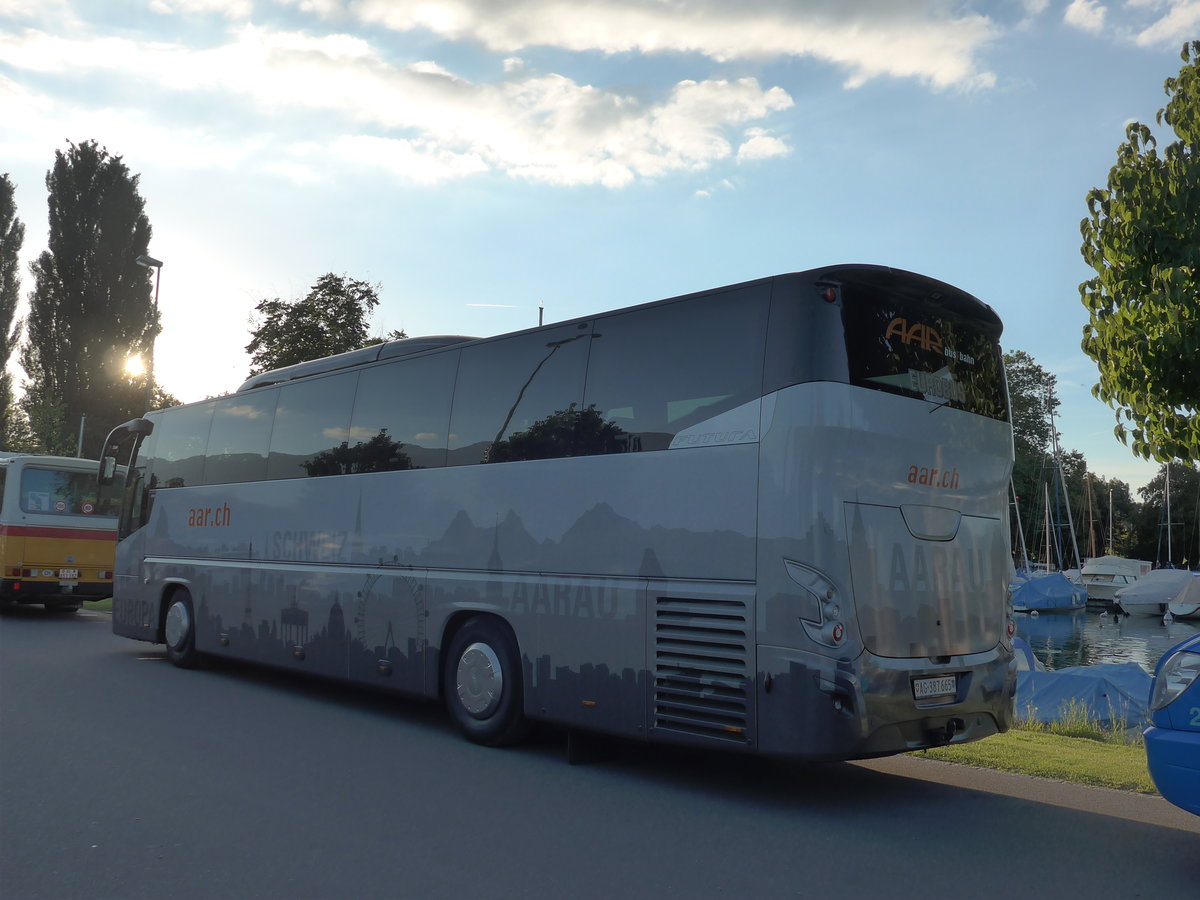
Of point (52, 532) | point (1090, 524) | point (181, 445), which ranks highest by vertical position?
point (1090, 524)

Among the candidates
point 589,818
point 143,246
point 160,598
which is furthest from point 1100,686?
point 143,246

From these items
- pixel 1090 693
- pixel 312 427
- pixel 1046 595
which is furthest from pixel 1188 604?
pixel 312 427

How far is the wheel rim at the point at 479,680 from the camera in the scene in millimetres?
9195

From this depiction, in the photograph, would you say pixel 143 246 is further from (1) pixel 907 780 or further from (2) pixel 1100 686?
(1) pixel 907 780

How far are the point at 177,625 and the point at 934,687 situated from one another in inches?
418

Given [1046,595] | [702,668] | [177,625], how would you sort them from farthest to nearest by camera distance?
[1046,595], [177,625], [702,668]

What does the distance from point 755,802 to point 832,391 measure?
2.84m

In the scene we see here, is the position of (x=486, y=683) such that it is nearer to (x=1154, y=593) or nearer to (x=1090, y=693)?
(x=1090, y=693)

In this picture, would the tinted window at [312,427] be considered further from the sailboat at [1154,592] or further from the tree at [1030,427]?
the tree at [1030,427]

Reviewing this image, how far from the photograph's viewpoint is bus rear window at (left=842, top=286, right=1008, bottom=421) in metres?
7.46

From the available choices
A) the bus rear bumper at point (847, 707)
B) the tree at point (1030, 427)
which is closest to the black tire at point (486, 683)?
the bus rear bumper at point (847, 707)

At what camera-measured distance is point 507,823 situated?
6535 mm

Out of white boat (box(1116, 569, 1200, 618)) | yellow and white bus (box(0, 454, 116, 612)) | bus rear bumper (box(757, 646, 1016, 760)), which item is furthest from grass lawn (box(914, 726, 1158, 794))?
white boat (box(1116, 569, 1200, 618))

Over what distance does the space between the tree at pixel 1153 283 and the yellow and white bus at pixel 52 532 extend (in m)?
19.5
